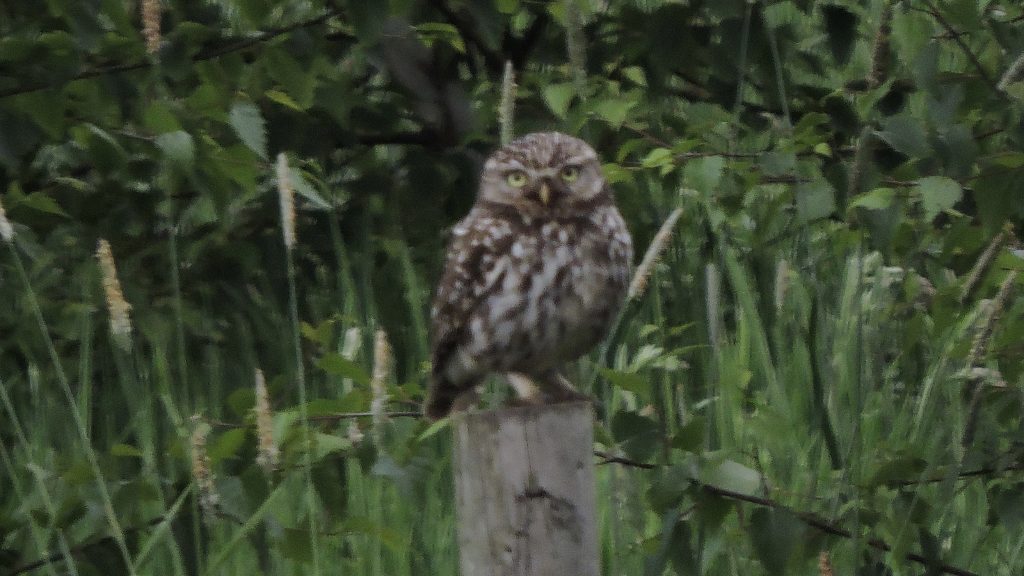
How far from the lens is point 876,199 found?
261cm

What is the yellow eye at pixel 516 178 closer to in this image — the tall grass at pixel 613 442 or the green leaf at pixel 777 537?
the tall grass at pixel 613 442

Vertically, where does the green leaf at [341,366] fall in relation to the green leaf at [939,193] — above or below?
below

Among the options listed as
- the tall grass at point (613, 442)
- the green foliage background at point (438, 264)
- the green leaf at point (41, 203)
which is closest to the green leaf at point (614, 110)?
the green foliage background at point (438, 264)

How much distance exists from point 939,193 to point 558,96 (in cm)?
109

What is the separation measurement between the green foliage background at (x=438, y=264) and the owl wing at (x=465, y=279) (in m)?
0.21

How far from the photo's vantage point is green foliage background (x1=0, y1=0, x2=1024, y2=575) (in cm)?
265

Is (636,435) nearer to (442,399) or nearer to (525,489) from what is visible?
(525,489)

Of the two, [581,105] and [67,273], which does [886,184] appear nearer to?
[581,105]

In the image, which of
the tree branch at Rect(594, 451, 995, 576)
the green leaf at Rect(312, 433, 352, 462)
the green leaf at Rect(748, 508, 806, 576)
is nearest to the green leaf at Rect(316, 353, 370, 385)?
the green leaf at Rect(312, 433, 352, 462)

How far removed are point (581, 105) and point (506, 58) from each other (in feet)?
3.22

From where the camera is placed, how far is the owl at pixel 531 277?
3.29 meters

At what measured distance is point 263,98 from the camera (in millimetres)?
4055

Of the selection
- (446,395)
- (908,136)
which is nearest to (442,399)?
(446,395)

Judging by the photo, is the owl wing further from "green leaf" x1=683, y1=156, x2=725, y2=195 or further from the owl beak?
"green leaf" x1=683, y1=156, x2=725, y2=195
